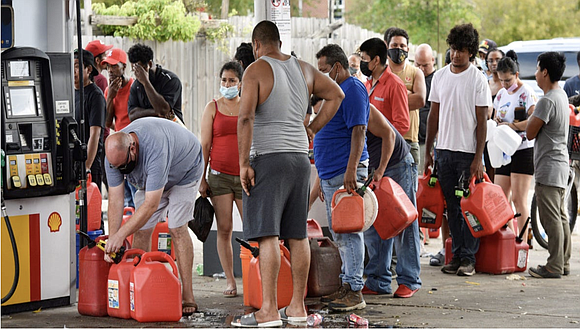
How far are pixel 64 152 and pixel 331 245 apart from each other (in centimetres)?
222

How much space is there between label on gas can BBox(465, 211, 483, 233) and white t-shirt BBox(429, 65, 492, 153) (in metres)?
0.59

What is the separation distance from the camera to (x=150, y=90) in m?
8.22

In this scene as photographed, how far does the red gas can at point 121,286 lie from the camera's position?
6.25 meters

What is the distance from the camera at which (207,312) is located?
671cm

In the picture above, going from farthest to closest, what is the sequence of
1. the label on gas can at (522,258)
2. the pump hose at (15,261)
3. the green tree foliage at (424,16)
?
the green tree foliage at (424,16), the label on gas can at (522,258), the pump hose at (15,261)

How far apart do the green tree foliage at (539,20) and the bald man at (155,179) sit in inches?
1029

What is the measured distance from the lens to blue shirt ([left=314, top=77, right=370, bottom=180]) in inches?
262

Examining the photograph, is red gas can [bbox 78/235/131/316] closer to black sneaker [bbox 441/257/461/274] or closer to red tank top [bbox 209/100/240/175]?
red tank top [bbox 209/100/240/175]

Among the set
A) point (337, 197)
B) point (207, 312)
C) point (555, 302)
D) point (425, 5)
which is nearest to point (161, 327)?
point (207, 312)

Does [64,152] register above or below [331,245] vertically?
above

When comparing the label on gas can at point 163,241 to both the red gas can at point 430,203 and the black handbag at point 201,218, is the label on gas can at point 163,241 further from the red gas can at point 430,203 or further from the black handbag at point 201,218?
the red gas can at point 430,203

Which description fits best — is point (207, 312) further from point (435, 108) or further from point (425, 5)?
point (425, 5)

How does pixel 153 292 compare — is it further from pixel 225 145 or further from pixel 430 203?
pixel 430 203

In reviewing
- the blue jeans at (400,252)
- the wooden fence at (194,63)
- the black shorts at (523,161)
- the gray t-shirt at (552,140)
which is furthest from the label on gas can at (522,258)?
the wooden fence at (194,63)
